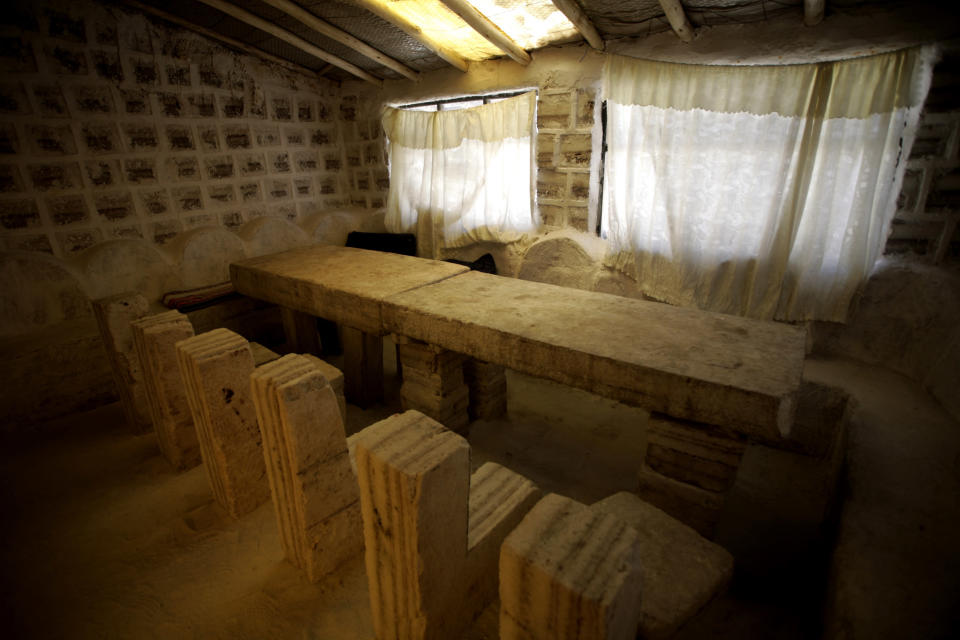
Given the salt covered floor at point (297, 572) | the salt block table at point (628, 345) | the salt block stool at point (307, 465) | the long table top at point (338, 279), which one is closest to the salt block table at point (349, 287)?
the long table top at point (338, 279)

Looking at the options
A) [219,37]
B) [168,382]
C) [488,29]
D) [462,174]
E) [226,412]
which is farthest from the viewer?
[462,174]

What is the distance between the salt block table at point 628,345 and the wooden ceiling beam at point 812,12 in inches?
78.7

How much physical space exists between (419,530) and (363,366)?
8.92ft

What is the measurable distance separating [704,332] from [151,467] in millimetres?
3534

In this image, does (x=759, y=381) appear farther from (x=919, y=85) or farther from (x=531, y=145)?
(x=531, y=145)

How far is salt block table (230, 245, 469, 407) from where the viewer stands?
325 cm

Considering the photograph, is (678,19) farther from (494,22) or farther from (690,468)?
(690,468)

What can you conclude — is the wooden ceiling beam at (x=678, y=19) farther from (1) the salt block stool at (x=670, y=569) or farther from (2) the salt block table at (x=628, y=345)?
(1) the salt block stool at (x=670, y=569)

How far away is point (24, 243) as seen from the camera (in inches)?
144

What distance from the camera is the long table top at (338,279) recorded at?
322cm

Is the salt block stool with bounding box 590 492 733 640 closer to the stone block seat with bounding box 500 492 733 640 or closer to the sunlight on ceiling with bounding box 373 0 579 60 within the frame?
the stone block seat with bounding box 500 492 733 640

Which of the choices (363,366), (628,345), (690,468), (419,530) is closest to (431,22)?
(363,366)

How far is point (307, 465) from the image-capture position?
1870mm

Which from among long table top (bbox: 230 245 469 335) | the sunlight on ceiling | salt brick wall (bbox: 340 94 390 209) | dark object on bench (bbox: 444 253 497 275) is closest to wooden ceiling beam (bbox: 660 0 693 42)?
the sunlight on ceiling
